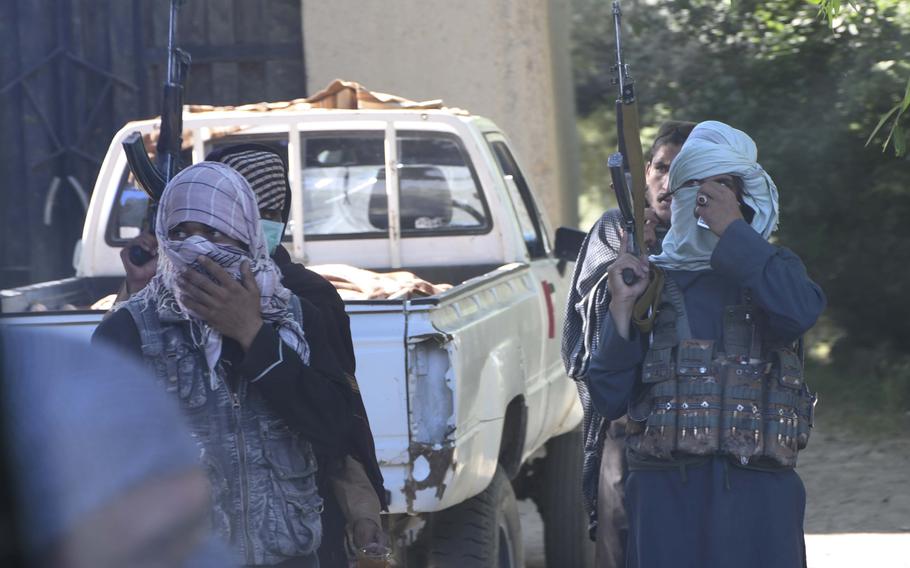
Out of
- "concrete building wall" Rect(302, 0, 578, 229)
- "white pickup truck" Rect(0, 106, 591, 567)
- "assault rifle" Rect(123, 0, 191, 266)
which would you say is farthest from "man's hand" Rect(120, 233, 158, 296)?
"concrete building wall" Rect(302, 0, 578, 229)

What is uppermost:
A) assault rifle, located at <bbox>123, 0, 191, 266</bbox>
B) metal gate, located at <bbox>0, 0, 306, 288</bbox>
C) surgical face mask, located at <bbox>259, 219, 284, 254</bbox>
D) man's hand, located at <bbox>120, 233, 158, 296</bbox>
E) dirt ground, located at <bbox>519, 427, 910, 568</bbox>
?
metal gate, located at <bbox>0, 0, 306, 288</bbox>

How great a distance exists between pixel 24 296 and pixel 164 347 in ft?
9.24

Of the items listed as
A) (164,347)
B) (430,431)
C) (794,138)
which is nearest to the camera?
(164,347)

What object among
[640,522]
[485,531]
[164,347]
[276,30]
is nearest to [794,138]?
[276,30]

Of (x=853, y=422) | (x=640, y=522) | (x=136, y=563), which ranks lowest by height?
(x=853, y=422)

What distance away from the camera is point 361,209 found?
6.06m

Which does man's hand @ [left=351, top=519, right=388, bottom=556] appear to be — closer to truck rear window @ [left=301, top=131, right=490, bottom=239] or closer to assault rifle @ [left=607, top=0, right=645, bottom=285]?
assault rifle @ [left=607, top=0, right=645, bottom=285]

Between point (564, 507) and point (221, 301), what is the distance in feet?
11.7

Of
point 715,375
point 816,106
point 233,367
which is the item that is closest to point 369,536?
point 233,367

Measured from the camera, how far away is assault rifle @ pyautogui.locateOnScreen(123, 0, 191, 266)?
11.9 feet

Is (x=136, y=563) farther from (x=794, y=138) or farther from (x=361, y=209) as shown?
(x=794, y=138)

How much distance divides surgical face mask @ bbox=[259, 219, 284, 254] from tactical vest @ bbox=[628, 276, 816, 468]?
2.96 feet

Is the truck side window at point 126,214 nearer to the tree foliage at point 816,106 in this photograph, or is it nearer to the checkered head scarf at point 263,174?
the checkered head scarf at point 263,174

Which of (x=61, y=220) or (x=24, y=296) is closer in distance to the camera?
(x=24, y=296)
